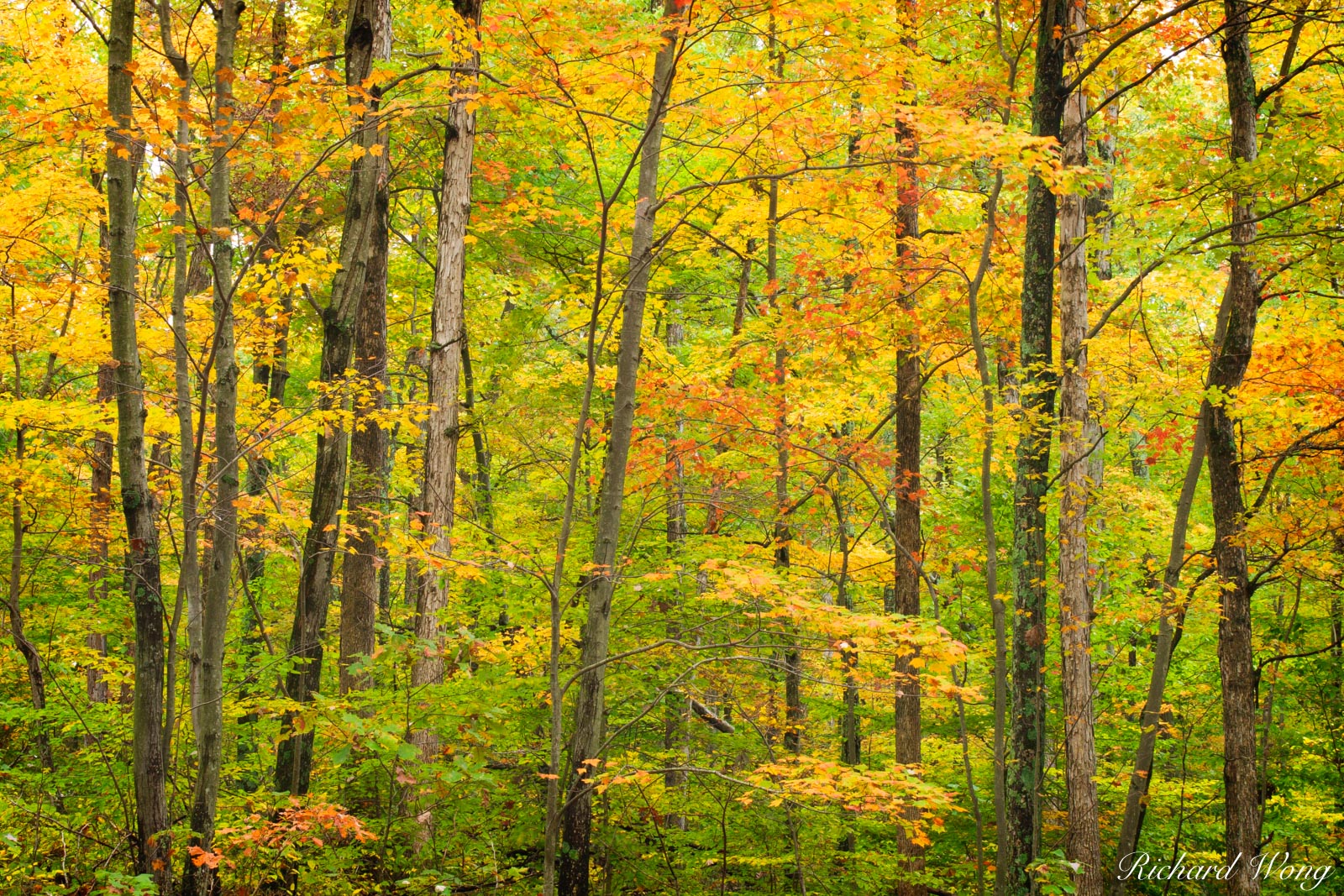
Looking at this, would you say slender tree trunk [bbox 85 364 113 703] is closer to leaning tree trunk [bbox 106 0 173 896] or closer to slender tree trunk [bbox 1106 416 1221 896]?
leaning tree trunk [bbox 106 0 173 896]

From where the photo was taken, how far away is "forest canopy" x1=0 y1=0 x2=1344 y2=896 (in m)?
5.65

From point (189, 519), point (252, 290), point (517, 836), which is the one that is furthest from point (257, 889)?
point (252, 290)

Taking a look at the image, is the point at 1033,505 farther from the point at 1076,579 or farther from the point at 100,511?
the point at 100,511

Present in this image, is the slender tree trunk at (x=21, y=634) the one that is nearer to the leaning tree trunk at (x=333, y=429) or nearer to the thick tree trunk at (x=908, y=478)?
the leaning tree trunk at (x=333, y=429)

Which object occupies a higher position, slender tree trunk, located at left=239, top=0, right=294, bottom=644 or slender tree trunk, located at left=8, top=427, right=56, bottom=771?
slender tree trunk, located at left=239, top=0, right=294, bottom=644

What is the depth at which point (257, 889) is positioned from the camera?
6.89 meters

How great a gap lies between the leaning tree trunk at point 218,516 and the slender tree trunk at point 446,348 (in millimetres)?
3702

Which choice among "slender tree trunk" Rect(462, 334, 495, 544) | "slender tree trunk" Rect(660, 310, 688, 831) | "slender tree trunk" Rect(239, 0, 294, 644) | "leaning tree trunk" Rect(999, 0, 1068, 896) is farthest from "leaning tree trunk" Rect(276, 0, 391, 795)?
"leaning tree trunk" Rect(999, 0, 1068, 896)

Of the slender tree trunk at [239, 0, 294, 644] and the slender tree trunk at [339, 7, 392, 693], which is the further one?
the slender tree trunk at [339, 7, 392, 693]

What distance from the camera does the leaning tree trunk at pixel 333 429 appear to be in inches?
266

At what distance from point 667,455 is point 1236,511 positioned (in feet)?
17.8

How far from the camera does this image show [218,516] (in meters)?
5.16

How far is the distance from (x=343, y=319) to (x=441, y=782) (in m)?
3.57

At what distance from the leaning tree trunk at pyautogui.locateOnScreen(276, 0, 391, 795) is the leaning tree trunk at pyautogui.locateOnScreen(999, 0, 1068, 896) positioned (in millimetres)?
5185
